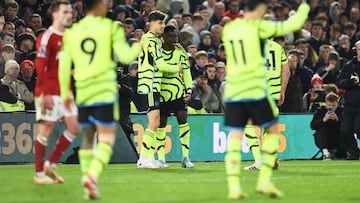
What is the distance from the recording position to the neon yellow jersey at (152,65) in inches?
685

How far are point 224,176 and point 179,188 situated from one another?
2.44 meters

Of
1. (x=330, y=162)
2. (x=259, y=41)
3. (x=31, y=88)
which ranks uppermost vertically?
(x=259, y=41)

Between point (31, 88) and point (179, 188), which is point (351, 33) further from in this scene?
point (179, 188)

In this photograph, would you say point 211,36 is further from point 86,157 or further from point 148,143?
point 86,157

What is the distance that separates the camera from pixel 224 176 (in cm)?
1566

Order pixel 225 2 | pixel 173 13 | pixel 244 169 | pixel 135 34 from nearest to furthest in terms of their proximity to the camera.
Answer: pixel 244 169 < pixel 135 34 < pixel 173 13 < pixel 225 2

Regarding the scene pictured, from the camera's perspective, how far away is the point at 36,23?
22312 millimetres

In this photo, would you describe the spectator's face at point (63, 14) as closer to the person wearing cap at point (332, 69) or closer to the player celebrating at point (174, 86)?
the player celebrating at point (174, 86)

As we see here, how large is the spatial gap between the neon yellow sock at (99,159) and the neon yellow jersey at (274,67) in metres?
5.25

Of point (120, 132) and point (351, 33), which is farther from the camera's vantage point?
point (351, 33)

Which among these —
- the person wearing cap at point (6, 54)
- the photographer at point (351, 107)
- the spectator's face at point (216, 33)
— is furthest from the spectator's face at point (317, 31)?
the person wearing cap at point (6, 54)

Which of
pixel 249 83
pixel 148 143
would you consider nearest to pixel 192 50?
pixel 148 143

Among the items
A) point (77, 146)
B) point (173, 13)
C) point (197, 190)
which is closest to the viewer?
point (197, 190)

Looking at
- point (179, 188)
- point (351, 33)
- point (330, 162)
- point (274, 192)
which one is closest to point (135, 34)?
point (330, 162)
